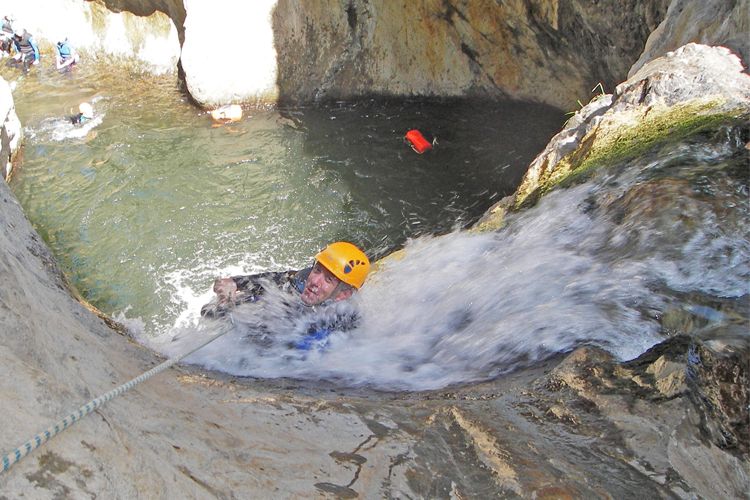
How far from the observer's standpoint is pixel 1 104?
8.67 m

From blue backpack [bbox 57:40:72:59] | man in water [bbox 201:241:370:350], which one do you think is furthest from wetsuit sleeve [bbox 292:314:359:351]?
blue backpack [bbox 57:40:72:59]

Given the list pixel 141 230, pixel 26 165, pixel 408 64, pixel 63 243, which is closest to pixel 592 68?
pixel 408 64

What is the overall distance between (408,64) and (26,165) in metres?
6.60

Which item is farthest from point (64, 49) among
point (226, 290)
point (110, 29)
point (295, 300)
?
point (295, 300)

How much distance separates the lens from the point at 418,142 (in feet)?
30.1

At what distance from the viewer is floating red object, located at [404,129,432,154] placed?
30.0 ft

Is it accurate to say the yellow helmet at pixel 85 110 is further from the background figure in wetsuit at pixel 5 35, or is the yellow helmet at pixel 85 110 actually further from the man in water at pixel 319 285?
the man in water at pixel 319 285

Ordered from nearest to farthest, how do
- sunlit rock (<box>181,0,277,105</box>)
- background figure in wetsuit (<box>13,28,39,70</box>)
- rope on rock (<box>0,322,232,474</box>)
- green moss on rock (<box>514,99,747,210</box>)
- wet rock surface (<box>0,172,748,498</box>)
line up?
rope on rock (<box>0,322,232,474</box>) < wet rock surface (<box>0,172,748,498</box>) < green moss on rock (<box>514,99,747,210</box>) < sunlit rock (<box>181,0,277,105</box>) < background figure in wetsuit (<box>13,28,39,70</box>)

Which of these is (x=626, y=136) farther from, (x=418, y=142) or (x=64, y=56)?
(x=64, y=56)

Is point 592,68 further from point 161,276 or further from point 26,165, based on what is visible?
point 26,165

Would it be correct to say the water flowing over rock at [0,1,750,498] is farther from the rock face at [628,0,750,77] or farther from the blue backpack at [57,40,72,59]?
the blue backpack at [57,40,72,59]

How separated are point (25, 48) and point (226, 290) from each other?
11.6 metres

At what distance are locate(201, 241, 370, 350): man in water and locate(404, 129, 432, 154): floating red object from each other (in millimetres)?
4310

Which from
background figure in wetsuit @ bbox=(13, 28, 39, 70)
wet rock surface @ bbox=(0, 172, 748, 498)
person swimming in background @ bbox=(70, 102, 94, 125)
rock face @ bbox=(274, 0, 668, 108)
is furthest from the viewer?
background figure in wetsuit @ bbox=(13, 28, 39, 70)
